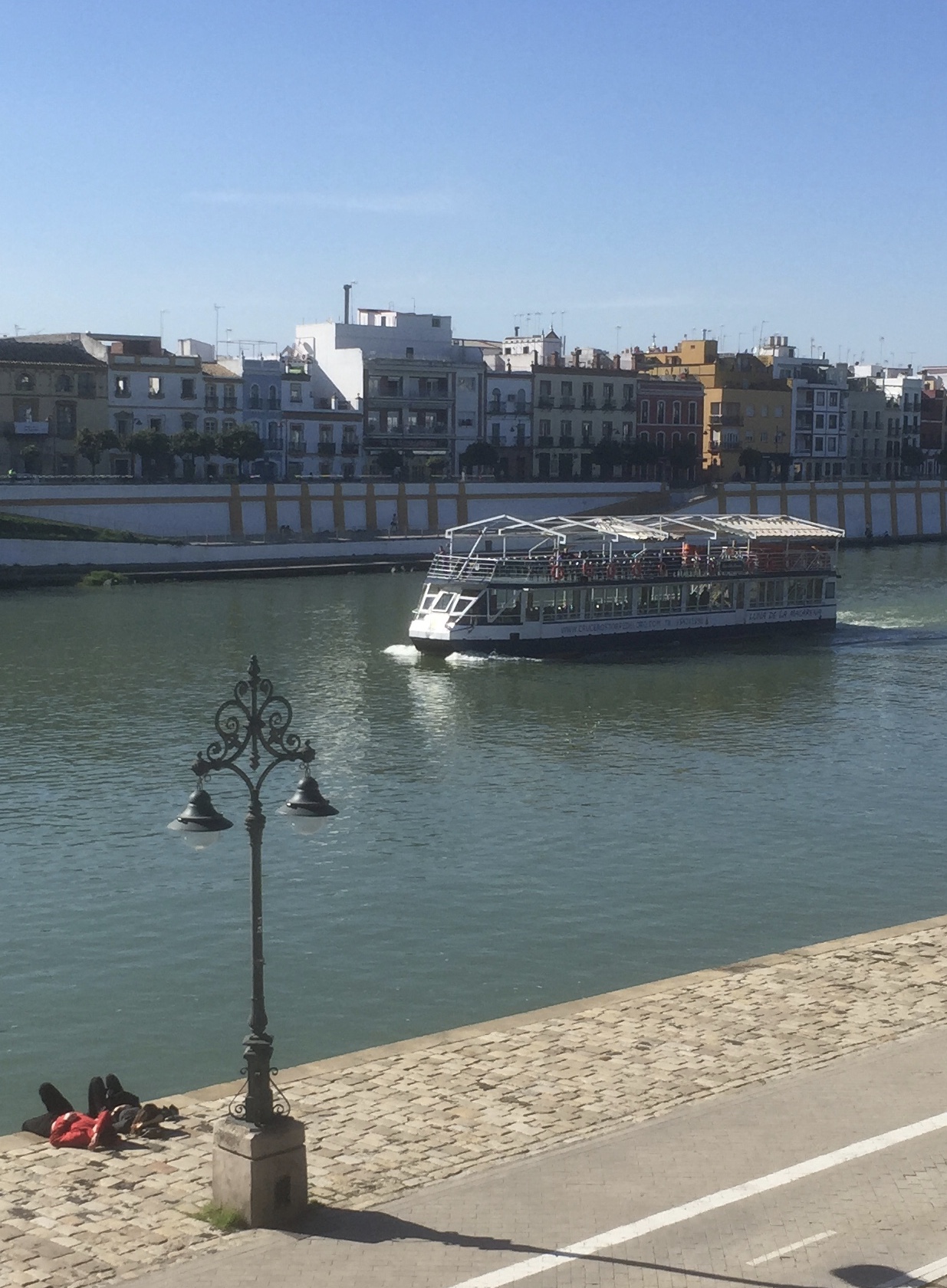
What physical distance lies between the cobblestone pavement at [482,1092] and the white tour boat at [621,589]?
102ft

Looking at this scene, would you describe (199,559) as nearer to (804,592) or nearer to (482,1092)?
(804,592)

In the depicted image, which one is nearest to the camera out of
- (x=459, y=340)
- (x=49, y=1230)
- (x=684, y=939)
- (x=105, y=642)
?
(x=49, y=1230)

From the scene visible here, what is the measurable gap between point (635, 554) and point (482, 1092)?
41129mm

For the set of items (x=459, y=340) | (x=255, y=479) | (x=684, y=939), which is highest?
(x=459, y=340)

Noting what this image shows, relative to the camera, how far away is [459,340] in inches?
4368

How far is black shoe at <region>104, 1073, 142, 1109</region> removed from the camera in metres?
12.9

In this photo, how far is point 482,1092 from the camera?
42.3ft

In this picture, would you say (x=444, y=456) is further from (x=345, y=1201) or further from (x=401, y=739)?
(x=345, y=1201)

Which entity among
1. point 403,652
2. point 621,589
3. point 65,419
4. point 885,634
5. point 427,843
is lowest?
point 427,843

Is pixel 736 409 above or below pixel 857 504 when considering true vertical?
above

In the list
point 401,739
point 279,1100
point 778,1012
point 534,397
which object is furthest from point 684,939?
point 534,397

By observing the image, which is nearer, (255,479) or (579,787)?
(579,787)

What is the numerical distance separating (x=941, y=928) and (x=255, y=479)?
222 ft

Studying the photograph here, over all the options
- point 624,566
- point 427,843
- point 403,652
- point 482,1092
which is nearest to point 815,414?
point 624,566
